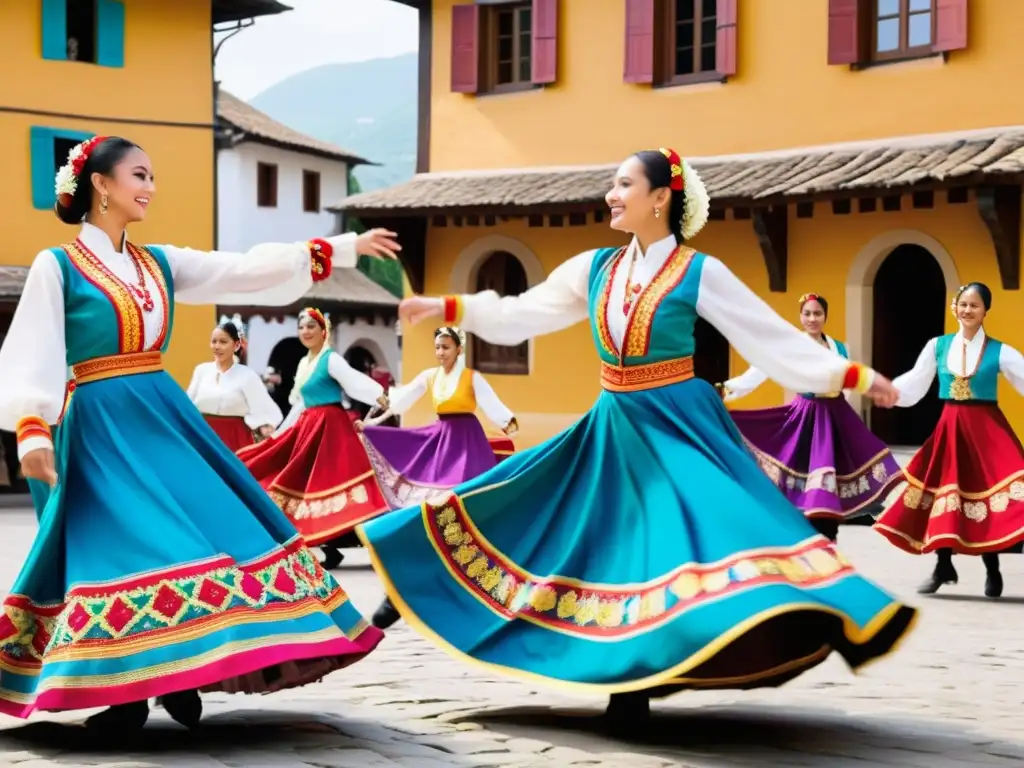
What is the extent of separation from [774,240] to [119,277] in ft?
44.6

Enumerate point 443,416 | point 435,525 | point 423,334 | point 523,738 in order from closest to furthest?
point 523,738 < point 435,525 < point 443,416 < point 423,334

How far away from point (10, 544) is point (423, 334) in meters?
9.02

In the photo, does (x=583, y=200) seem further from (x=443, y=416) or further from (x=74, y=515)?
(x=74, y=515)

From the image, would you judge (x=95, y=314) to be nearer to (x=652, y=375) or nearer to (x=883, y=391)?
(x=652, y=375)

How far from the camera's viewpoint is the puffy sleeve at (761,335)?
5.92 meters

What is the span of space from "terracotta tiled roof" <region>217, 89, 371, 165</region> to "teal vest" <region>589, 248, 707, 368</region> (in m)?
31.4

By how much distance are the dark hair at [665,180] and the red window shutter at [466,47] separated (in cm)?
1573

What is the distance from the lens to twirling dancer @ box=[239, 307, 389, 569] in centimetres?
1176

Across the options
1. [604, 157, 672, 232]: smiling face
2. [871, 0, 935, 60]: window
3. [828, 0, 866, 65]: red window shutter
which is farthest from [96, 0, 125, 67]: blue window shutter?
[604, 157, 672, 232]: smiling face

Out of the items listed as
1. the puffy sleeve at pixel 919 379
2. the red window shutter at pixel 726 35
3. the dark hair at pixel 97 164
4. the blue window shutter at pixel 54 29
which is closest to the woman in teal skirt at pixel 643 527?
the dark hair at pixel 97 164

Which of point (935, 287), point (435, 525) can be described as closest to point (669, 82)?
point (935, 287)

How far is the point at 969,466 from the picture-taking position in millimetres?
10250

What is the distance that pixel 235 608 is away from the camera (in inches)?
207

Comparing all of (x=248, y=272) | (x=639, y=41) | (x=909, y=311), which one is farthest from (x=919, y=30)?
(x=248, y=272)
